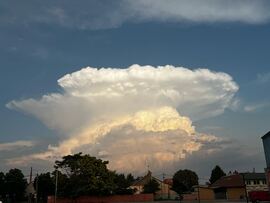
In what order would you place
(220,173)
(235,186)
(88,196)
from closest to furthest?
(88,196), (235,186), (220,173)

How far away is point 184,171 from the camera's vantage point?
144 m

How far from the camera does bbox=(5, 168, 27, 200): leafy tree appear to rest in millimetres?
109312

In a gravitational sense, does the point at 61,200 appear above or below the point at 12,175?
below

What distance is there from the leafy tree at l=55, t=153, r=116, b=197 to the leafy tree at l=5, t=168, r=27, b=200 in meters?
24.0

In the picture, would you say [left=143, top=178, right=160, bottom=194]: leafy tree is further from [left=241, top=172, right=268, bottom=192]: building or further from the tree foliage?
[left=241, top=172, right=268, bottom=192]: building

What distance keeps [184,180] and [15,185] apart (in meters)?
57.7

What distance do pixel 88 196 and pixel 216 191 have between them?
3602cm

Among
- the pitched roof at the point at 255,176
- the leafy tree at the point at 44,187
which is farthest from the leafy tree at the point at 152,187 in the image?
the leafy tree at the point at 44,187

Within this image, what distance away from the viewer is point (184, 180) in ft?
462

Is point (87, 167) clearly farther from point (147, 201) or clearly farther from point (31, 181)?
point (31, 181)

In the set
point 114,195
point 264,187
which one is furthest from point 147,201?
point 264,187

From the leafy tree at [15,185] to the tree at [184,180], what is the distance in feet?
164

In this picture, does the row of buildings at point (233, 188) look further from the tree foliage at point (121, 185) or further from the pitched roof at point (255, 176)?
the tree foliage at point (121, 185)

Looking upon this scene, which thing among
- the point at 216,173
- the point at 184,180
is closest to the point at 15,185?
the point at 184,180
